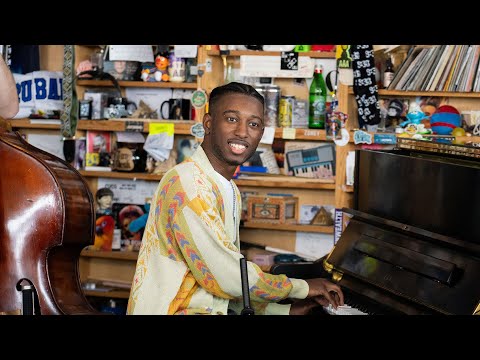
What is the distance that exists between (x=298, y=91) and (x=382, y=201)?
2.37 m

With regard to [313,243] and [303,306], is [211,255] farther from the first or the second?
[313,243]

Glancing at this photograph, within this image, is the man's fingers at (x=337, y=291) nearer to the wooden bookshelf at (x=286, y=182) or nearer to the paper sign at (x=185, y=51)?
the wooden bookshelf at (x=286, y=182)

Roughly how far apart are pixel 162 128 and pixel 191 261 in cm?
261

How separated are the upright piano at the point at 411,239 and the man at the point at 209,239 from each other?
6.8 inches

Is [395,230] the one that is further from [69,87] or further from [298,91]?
[69,87]

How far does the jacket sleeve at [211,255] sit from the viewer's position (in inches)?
80.0

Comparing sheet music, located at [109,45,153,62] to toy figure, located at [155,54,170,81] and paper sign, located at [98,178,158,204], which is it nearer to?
toy figure, located at [155,54,170,81]

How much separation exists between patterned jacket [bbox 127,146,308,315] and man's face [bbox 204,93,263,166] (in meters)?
0.11

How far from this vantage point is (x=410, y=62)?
415 centimetres

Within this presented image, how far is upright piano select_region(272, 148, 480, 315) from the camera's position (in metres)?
1.95

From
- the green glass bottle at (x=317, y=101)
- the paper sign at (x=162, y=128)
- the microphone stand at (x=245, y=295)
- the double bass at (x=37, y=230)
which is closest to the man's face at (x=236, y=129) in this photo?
the double bass at (x=37, y=230)

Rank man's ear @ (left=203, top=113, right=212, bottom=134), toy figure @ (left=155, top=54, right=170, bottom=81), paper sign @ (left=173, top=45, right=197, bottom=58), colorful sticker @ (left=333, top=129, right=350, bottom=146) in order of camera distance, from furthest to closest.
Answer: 1. toy figure @ (left=155, top=54, right=170, bottom=81)
2. paper sign @ (left=173, top=45, right=197, bottom=58)
3. colorful sticker @ (left=333, top=129, right=350, bottom=146)
4. man's ear @ (left=203, top=113, right=212, bottom=134)

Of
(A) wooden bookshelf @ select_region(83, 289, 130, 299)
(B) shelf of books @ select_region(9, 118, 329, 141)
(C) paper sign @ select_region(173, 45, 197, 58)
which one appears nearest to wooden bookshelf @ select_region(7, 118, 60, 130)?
(B) shelf of books @ select_region(9, 118, 329, 141)
